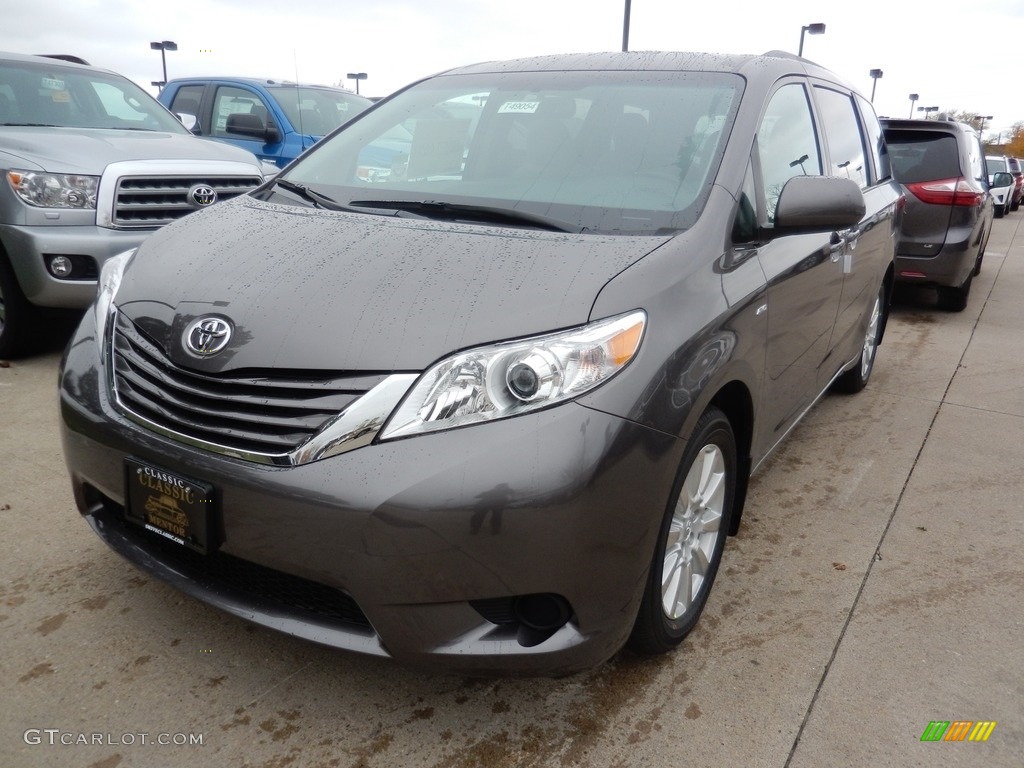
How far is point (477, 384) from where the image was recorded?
187cm

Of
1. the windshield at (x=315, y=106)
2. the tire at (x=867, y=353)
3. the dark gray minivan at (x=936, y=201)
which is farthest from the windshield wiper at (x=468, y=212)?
the windshield at (x=315, y=106)

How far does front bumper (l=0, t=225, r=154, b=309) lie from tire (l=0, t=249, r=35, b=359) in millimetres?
101

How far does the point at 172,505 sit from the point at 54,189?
3.31 m

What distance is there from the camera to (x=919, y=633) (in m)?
2.60

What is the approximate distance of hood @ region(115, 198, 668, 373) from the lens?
6.38ft

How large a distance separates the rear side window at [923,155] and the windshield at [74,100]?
5.82m

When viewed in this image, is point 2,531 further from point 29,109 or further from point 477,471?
point 29,109

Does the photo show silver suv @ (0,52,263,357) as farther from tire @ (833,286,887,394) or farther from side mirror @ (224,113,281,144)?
tire @ (833,286,887,394)

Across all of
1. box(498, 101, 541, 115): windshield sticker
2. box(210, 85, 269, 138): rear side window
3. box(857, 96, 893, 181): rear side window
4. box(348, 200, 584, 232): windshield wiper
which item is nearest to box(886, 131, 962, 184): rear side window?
box(857, 96, 893, 181): rear side window

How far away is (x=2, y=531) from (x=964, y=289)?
751 centimetres

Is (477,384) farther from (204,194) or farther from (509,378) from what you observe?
(204,194)

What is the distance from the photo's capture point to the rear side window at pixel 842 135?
12.0 feet

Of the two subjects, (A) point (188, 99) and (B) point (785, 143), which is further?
(A) point (188, 99)

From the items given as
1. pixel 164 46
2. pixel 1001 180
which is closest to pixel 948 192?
pixel 1001 180
